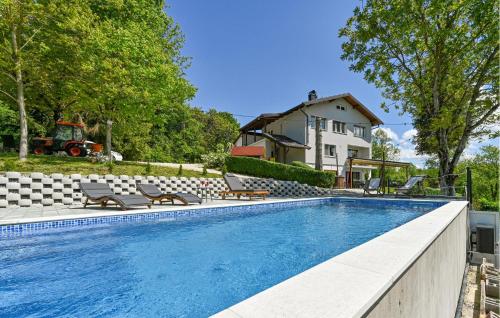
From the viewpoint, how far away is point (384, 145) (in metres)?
50.2

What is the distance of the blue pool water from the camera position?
12.1 feet

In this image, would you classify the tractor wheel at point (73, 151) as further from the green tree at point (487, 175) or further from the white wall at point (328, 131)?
the green tree at point (487, 175)

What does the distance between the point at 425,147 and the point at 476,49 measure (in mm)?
14560

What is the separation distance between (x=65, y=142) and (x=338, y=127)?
2694 cm

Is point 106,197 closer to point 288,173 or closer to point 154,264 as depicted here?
point 154,264

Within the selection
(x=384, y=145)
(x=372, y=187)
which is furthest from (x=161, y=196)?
(x=384, y=145)

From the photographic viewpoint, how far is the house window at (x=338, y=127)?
32.0 m

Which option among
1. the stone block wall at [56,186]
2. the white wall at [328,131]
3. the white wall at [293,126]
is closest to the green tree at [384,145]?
the white wall at [328,131]

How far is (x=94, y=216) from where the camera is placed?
837 cm

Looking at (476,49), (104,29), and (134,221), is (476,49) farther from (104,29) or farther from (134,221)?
(104,29)

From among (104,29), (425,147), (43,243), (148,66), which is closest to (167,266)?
(43,243)

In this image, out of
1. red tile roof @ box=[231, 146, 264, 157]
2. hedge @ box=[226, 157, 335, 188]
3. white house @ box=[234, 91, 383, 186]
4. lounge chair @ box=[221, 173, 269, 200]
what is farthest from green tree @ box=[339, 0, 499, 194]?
red tile roof @ box=[231, 146, 264, 157]

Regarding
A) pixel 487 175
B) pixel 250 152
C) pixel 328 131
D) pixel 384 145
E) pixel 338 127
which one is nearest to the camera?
pixel 487 175

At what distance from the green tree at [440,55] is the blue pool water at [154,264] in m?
12.9
